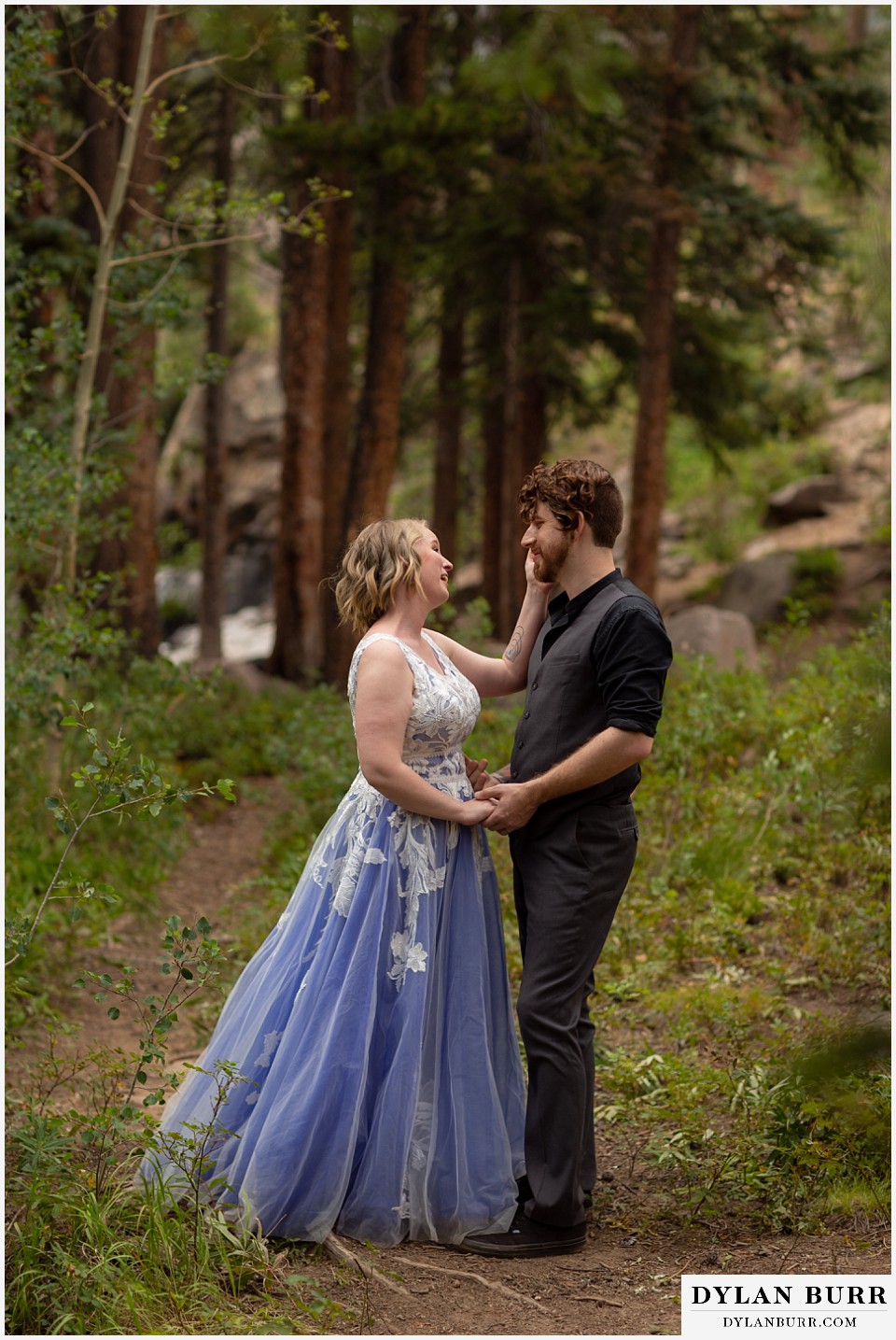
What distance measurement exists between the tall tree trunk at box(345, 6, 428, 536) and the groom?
8.41 meters

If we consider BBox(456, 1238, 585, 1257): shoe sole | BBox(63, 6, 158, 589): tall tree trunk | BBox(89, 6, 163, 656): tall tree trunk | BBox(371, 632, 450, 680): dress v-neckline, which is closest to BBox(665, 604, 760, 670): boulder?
BBox(89, 6, 163, 656): tall tree trunk

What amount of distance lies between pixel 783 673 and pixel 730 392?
19.1 ft

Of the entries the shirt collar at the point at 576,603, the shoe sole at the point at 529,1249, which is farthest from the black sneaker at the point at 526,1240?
the shirt collar at the point at 576,603

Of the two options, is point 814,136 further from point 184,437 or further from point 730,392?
point 184,437

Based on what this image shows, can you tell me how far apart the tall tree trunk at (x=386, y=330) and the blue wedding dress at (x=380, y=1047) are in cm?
842

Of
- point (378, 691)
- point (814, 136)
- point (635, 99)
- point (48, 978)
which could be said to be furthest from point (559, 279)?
point (378, 691)

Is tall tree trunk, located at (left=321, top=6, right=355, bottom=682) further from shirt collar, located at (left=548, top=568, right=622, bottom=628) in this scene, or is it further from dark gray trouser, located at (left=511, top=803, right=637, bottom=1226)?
dark gray trouser, located at (left=511, top=803, right=637, bottom=1226)

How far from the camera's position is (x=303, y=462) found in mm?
12789

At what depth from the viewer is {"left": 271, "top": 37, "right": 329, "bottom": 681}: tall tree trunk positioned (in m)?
12.2

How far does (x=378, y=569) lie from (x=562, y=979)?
1.35 m

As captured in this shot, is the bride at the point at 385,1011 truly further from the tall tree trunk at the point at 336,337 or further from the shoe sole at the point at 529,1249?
the tall tree trunk at the point at 336,337

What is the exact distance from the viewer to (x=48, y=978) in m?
5.95

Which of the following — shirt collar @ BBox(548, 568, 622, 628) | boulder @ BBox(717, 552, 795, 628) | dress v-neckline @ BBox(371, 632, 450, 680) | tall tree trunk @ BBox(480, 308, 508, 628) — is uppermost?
tall tree trunk @ BBox(480, 308, 508, 628)

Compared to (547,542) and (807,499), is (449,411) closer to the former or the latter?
(807,499)
